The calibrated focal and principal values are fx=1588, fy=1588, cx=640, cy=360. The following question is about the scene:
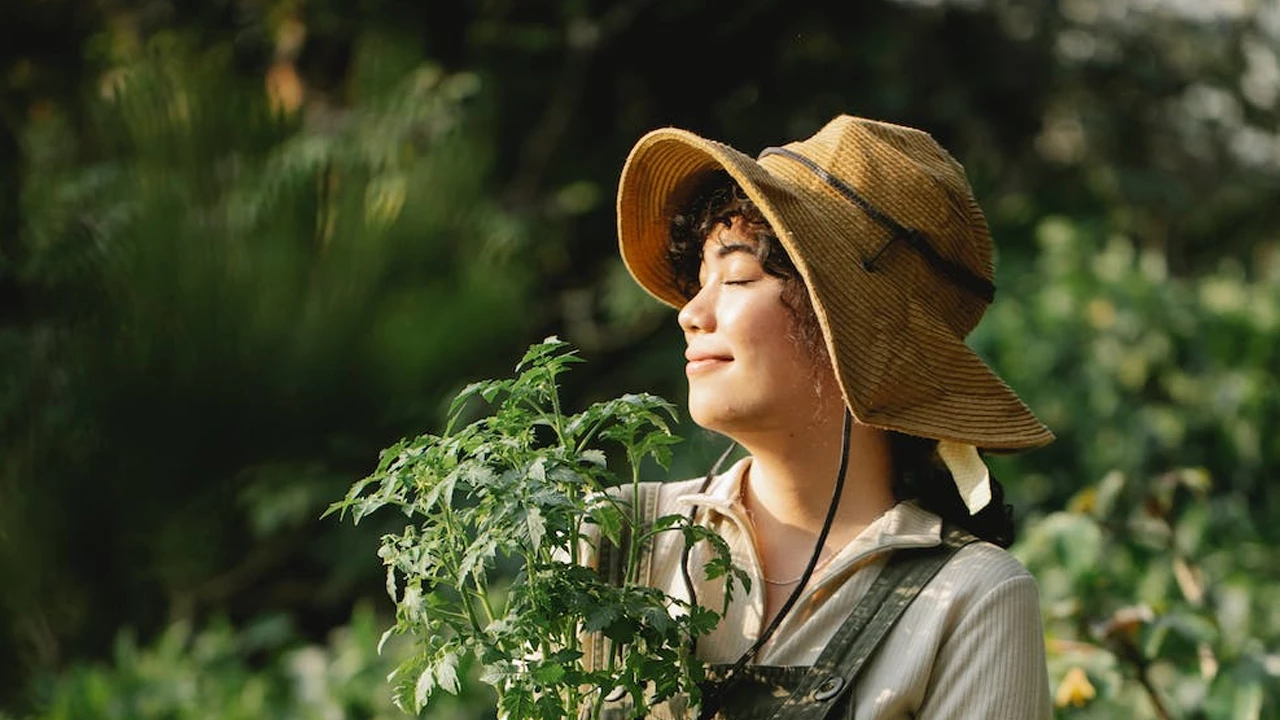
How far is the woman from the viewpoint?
1.57m

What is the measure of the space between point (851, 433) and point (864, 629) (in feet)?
0.75

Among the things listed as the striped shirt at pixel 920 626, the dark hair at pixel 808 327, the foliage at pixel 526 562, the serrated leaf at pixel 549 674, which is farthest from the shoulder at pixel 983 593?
the serrated leaf at pixel 549 674

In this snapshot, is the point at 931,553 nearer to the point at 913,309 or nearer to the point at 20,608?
the point at 913,309

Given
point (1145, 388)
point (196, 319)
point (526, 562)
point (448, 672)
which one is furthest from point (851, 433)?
point (1145, 388)

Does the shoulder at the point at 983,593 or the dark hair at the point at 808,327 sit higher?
the dark hair at the point at 808,327

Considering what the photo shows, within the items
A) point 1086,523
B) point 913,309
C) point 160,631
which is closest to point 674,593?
point 913,309

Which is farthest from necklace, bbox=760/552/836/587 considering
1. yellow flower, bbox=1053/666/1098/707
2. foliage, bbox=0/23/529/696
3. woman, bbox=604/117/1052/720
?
foliage, bbox=0/23/529/696

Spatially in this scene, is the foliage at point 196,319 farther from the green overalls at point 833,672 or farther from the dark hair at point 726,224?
the green overalls at point 833,672

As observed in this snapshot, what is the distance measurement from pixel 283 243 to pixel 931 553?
159cm

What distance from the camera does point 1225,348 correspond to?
449 cm

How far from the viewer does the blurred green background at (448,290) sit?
2.76m

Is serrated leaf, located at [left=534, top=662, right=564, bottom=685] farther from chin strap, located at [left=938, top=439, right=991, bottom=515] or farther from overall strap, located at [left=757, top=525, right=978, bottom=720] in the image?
chin strap, located at [left=938, top=439, right=991, bottom=515]

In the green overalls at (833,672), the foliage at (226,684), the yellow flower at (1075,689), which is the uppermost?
the green overalls at (833,672)

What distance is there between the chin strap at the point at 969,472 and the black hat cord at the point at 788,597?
0.11 metres
